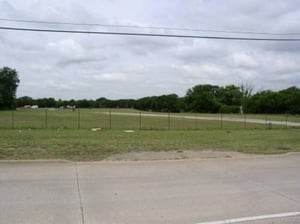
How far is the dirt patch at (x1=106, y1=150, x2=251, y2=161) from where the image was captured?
13.2 m

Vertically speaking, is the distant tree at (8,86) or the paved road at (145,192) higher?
the distant tree at (8,86)

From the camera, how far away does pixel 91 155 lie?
543 inches

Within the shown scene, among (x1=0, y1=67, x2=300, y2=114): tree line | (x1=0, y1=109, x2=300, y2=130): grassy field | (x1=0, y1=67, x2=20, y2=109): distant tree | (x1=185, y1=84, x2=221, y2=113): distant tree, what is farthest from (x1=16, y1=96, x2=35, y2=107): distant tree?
(x1=0, y1=109, x2=300, y2=130): grassy field

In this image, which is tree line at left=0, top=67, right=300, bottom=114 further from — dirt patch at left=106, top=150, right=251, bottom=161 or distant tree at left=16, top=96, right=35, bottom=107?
dirt patch at left=106, top=150, right=251, bottom=161

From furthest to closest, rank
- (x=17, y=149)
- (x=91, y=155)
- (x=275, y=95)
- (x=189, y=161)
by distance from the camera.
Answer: (x=275, y=95), (x=17, y=149), (x=91, y=155), (x=189, y=161)

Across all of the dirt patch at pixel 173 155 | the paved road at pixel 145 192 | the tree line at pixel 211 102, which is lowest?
the paved road at pixel 145 192

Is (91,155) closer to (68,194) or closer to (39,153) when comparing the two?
(39,153)

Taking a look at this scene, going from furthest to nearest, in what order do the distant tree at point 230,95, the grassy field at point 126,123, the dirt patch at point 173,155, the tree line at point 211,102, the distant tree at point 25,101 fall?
the distant tree at point 25,101 → the distant tree at point 230,95 → the tree line at point 211,102 → the grassy field at point 126,123 → the dirt patch at point 173,155

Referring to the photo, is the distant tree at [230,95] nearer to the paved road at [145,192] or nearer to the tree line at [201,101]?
the tree line at [201,101]

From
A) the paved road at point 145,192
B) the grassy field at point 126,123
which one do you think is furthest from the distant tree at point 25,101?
the paved road at point 145,192

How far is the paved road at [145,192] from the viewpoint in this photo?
6.16 m

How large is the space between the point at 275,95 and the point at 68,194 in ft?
327

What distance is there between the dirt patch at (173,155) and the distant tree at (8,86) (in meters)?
135

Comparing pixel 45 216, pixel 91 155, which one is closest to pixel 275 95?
pixel 91 155
